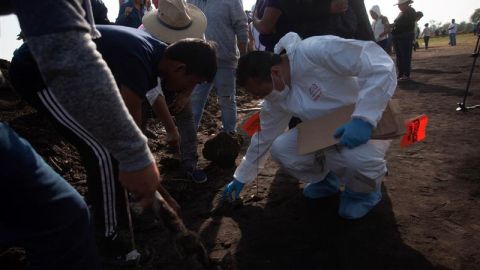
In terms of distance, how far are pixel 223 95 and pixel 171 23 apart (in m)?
1.26

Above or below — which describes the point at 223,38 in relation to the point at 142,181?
above

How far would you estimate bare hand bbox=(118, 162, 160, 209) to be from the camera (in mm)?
1067

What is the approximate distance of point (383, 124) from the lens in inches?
85.2

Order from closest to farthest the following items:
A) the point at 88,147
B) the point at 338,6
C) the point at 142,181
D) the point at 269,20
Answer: the point at 142,181
the point at 88,147
the point at 338,6
the point at 269,20

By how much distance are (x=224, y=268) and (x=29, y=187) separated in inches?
45.7

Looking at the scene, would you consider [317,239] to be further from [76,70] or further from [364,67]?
[76,70]

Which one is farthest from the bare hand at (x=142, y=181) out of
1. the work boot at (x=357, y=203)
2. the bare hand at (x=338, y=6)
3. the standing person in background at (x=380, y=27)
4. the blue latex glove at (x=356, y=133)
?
the standing person in background at (x=380, y=27)

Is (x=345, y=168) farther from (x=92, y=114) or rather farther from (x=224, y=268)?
(x=92, y=114)

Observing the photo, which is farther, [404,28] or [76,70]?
[404,28]

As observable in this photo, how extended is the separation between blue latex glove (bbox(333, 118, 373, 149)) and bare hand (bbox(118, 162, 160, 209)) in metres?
1.21

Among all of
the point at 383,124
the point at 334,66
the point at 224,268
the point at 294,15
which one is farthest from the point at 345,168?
the point at 294,15

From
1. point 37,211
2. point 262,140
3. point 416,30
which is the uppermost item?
point 416,30

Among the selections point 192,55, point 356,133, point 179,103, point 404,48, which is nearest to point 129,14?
point 179,103

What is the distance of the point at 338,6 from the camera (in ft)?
8.45
